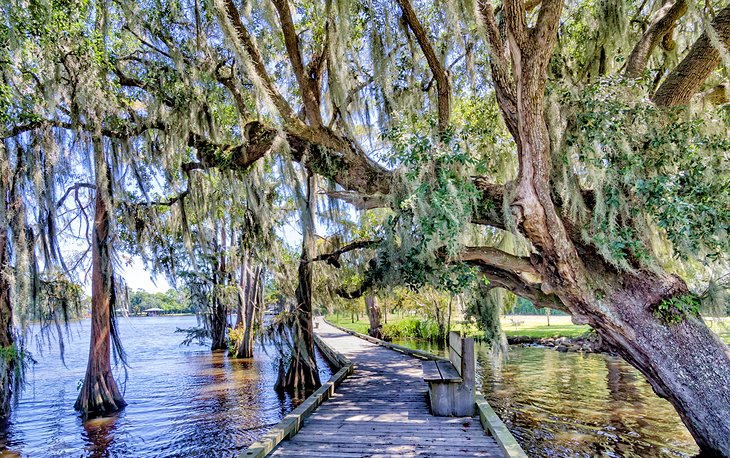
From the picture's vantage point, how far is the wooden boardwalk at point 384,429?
417 centimetres

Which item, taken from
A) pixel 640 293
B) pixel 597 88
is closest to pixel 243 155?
pixel 597 88

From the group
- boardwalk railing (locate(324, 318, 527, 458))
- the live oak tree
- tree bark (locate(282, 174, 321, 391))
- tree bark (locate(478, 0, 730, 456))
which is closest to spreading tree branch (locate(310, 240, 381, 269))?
tree bark (locate(282, 174, 321, 391))

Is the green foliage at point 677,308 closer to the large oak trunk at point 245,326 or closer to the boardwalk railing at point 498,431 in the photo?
the boardwalk railing at point 498,431

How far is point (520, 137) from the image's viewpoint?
172 inches

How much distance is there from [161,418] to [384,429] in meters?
4.89

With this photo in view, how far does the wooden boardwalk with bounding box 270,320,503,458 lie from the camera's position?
417cm

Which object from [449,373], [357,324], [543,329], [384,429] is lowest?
[357,324]

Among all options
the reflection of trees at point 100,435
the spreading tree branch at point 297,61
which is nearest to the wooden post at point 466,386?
the spreading tree branch at point 297,61

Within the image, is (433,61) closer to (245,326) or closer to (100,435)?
(100,435)

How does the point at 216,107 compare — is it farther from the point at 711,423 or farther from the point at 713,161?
the point at 711,423

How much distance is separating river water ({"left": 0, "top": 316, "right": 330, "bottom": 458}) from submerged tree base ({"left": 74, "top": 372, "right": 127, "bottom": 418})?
0.76ft

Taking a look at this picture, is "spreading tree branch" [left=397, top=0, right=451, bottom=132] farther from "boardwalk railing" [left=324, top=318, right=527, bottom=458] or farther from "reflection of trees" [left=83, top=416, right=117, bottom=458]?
"reflection of trees" [left=83, top=416, right=117, bottom=458]

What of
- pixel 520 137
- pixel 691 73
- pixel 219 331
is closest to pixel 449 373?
pixel 520 137

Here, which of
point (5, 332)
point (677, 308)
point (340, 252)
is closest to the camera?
point (677, 308)
